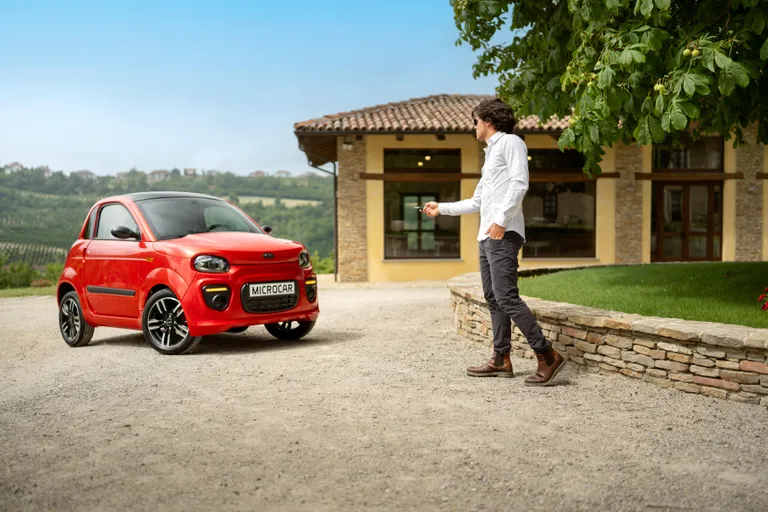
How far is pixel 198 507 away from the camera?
3.25 metres

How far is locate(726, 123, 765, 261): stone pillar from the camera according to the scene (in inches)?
803

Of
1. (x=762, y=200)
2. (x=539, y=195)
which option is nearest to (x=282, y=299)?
(x=539, y=195)

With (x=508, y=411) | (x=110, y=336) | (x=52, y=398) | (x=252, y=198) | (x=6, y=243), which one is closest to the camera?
(x=508, y=411)

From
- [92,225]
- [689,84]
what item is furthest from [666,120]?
[92,225]

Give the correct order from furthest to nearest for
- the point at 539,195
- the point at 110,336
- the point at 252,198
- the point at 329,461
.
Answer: the point at 252,198, the point at 539,195, the point at 110,336, the point at 329,461

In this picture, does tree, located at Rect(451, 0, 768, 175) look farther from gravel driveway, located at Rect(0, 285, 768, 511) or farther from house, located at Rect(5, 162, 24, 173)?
house, located at Rect(5, 162, 24, 173)

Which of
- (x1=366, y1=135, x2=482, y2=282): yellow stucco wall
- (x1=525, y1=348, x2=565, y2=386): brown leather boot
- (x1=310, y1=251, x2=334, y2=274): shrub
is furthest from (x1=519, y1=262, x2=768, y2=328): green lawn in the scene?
(x1=310, y1=251, x2=334, y2=274): shrub

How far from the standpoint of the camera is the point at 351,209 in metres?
19.5

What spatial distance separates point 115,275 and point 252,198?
45218 mm

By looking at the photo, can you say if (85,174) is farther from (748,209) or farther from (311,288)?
(311,288)

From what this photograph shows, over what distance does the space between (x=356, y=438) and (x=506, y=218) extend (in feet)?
6.73

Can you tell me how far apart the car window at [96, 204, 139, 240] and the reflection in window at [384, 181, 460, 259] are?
11721mm

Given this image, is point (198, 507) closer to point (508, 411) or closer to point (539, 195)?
point (508, 411)

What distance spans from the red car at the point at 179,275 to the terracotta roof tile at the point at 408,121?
34.3ft
